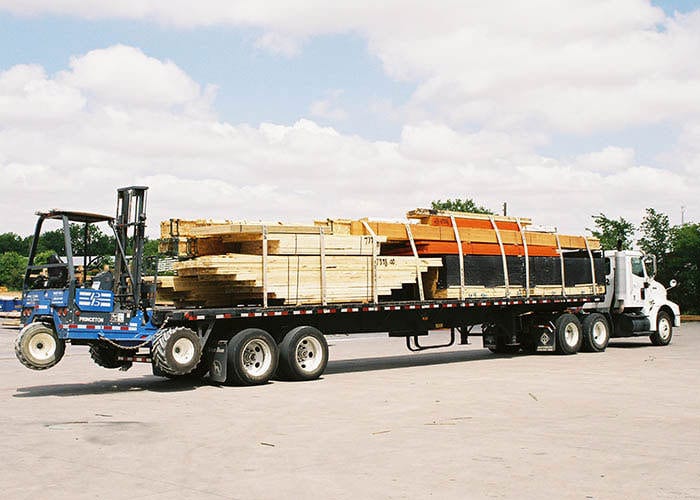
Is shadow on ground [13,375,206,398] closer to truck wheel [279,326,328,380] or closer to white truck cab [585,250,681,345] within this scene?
truck wheel [279,326,328,380]

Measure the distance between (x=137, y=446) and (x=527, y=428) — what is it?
475 centimetres

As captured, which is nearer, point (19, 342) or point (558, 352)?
point (19, 342)

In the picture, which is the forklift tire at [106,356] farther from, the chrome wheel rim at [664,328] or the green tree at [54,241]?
the chrome wheel rim at [664,328]

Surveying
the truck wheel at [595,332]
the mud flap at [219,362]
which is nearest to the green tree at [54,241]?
the mud flap at [219,362]

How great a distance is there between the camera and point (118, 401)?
14.1 meters

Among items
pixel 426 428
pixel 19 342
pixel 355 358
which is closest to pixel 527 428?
pixel 426 428

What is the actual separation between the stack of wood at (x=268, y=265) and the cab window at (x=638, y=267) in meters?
10.6

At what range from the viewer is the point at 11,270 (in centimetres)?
7756

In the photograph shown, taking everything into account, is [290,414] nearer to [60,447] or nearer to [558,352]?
[60,447]

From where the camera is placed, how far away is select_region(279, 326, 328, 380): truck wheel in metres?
16.6

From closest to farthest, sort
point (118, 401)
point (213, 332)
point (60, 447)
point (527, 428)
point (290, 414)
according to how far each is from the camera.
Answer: point (60, 447) < point (527, 428) < point (290, 414) < point (118, 401) < point (213, 332)

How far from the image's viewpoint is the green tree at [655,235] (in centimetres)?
5178

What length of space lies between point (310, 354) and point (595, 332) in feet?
32.8

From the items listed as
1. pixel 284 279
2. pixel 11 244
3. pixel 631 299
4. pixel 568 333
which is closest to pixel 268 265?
pixel 284 279
